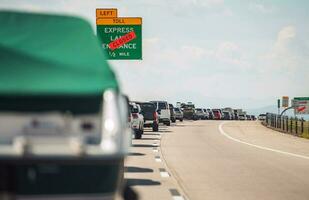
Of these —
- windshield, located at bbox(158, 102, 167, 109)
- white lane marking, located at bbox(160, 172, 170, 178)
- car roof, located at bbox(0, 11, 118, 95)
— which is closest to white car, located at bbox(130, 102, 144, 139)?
white lane marking, located at bbox(160, 172, 170, 178)

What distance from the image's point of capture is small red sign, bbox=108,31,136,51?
115ft

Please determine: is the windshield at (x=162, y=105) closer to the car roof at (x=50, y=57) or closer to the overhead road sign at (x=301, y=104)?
the overhead road sign at (x=301, y=104)

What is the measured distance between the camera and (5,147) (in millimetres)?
5387

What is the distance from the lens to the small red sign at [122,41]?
115 ft

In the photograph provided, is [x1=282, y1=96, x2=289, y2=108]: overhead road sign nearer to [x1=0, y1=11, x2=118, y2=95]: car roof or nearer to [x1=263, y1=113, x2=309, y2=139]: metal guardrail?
[x1=263, y1=113, x2=309, y2=139]: metal guardrail

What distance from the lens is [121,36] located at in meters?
35.6

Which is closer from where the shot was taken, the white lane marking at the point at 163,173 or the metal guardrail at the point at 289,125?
the white lane marking at the point at 163,173

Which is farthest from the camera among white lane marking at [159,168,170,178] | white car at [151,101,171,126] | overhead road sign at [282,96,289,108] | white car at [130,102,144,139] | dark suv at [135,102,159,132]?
overhead road sign at [282,96,289,108]

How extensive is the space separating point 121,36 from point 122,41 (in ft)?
0.96

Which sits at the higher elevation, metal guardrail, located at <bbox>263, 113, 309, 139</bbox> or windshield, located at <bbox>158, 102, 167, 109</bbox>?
windshield, located at <bbox>158, 102, 167, 109</bbox>

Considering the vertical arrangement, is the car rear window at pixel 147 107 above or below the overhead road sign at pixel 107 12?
below

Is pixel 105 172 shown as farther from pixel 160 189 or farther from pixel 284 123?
pixel 284 123

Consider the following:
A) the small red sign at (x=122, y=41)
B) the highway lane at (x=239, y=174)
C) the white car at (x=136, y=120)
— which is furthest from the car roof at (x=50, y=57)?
the small red sign at (x=122, y=41)

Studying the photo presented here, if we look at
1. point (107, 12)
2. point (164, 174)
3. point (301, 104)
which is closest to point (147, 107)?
point (107, 12)
